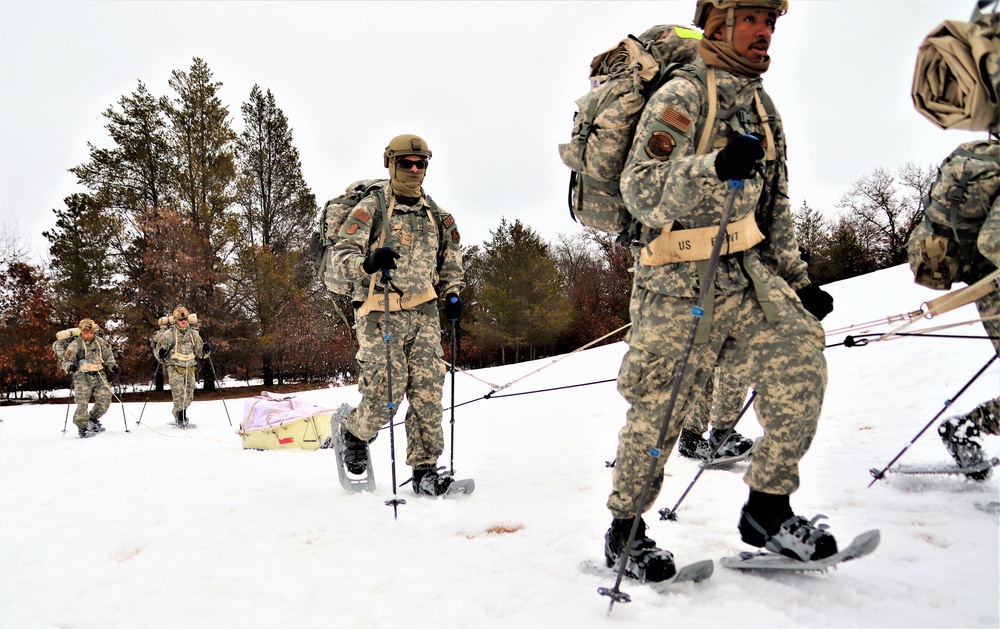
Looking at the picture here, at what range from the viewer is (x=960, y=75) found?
80.2 inches

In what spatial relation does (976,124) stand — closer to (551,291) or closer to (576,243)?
(551,291)

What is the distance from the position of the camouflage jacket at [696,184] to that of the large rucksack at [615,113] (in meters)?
0.15

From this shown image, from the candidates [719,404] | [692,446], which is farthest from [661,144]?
[692,446]

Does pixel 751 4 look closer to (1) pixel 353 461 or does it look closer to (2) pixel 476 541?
(2) pixel 476 541

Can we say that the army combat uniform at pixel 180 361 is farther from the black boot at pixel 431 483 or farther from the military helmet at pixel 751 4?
the military helmet at pixel 751 4

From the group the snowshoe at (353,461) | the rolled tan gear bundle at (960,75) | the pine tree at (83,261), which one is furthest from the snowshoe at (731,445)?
the pine tree at (83,261)

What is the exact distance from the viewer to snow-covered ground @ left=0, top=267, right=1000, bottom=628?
2.32 m

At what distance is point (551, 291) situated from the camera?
33.1m

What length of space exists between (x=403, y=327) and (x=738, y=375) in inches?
112

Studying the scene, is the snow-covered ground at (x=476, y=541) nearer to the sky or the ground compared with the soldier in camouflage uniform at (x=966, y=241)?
nearer to the ground

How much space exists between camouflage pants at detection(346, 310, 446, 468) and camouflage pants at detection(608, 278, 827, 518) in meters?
2.25

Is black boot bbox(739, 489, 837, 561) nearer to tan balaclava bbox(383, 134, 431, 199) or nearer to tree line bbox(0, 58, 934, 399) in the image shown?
tan balaclava bbox(383, 134, 431, 199)

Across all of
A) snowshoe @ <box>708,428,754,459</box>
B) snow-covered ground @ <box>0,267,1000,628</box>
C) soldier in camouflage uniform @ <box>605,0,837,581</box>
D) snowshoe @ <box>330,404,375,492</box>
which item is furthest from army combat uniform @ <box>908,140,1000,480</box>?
snowshoe @ <box>330,404,375,492</box>

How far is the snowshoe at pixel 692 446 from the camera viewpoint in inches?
206
